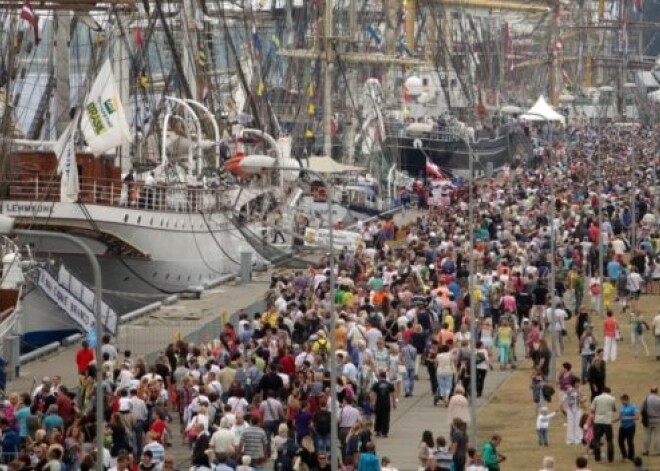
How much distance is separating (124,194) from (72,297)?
25.0 feet

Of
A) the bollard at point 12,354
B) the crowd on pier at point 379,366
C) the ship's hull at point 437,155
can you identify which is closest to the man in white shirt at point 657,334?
the crowd on pier at point 379,366

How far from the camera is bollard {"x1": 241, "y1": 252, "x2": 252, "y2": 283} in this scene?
59312mm

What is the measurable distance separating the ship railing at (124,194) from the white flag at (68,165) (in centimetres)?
18

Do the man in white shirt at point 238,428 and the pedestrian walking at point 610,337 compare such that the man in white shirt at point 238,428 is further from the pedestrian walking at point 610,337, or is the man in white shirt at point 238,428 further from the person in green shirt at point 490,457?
the pedestrian walking at point 610,337

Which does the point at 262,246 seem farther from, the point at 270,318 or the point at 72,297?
the point at 270,318

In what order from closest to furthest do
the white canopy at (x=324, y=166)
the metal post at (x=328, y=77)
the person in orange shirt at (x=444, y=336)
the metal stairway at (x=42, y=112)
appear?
the person in orange shirt at (x=444, y=336), the metal stairway at (x=42, y=112), the white canopy at (x=324, y=166), the metal post at (x=328, y=77)

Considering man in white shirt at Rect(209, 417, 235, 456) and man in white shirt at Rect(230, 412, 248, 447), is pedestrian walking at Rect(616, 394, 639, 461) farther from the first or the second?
man in white shirt at Rect(209, 417, 235, 456)

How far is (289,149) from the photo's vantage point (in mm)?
67812

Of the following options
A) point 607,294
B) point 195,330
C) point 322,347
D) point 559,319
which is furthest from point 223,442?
point 607,294

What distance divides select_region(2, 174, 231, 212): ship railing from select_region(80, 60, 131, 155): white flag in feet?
6.46

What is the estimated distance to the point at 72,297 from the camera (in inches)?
1868

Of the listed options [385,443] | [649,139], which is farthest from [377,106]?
[385,443]

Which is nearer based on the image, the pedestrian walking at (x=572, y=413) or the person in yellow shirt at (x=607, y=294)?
the pedestrian walking at (x=572, y=413)

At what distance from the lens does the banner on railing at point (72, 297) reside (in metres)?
47.2
